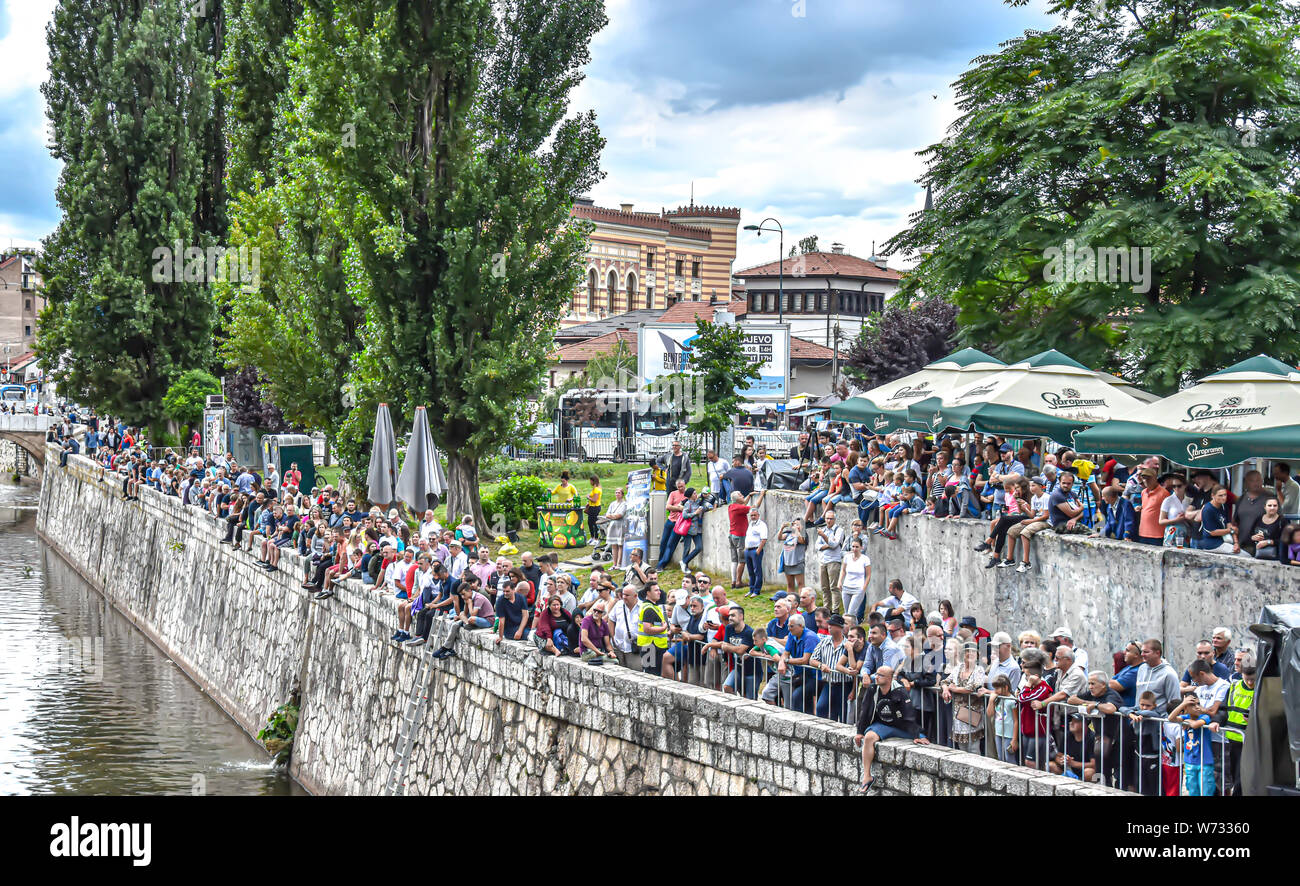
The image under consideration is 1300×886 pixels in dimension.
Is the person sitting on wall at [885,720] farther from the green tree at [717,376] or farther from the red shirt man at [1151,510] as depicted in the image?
the green tree at [717,376]

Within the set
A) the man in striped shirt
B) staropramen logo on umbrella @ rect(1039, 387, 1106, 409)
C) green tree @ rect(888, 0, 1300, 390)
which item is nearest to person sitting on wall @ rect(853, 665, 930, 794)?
the man in striped shirt

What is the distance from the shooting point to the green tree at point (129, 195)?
155 ft

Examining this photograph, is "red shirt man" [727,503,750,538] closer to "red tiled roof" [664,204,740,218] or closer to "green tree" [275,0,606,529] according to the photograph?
"green tree" [275,0,606,529]

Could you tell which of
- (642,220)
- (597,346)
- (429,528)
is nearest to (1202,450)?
(429,528)

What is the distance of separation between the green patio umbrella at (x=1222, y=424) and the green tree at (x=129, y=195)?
41177 mm

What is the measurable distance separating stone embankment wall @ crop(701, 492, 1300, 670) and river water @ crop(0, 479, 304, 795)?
35.6ft

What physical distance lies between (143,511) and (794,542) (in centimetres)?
2853

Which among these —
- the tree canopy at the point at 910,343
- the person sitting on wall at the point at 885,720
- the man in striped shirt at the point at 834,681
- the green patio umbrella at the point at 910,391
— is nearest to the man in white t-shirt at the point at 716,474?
the green patio umbrella at the point at 910,391

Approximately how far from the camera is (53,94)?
49188 mm

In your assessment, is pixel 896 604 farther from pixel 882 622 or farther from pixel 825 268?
pixel 825 268

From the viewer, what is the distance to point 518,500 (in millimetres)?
27438

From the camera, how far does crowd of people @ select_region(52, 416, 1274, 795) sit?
9.32 meters
